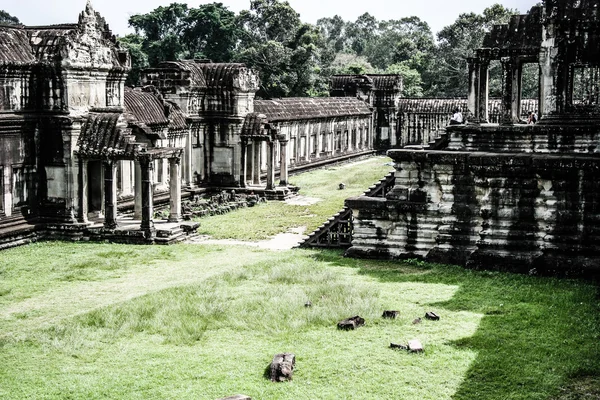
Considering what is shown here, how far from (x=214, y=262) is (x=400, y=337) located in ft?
25.8

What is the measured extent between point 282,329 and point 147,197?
1042 centimetres

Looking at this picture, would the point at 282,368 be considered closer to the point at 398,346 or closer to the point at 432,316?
the point at 398,346

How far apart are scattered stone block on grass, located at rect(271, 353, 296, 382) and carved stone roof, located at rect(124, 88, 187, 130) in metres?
16.5

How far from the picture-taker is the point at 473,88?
27.0 meters

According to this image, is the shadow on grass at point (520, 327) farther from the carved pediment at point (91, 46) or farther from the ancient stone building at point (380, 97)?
the ancient stone building at point (380, 97)

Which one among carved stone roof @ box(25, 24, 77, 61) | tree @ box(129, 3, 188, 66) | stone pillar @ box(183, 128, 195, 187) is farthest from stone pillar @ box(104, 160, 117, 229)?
tree @ box(129, 3, 188, 66)

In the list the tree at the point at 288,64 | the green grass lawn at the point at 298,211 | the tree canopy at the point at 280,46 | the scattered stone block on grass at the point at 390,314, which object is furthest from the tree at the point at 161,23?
the scattered stone block on grass at the point at 390,314

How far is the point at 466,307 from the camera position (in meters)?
15.3

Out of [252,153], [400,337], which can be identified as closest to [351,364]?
[400,337]

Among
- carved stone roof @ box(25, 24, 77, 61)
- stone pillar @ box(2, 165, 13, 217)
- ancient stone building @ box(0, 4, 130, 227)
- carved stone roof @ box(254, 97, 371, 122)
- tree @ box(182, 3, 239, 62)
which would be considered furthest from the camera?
tree @ box(182, 3, 239, 62)

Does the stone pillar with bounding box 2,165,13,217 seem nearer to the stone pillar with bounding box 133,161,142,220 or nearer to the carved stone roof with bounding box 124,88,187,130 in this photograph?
the stone pillar with bounding box 133,161,142,220

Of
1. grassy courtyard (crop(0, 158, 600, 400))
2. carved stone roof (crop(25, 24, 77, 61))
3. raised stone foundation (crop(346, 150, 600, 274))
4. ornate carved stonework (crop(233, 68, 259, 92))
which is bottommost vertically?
grassy courtyard (crop(0, 158, 600, 400))

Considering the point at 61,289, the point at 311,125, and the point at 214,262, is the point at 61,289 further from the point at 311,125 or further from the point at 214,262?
the point at 311,125

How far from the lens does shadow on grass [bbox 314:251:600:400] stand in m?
11.3
